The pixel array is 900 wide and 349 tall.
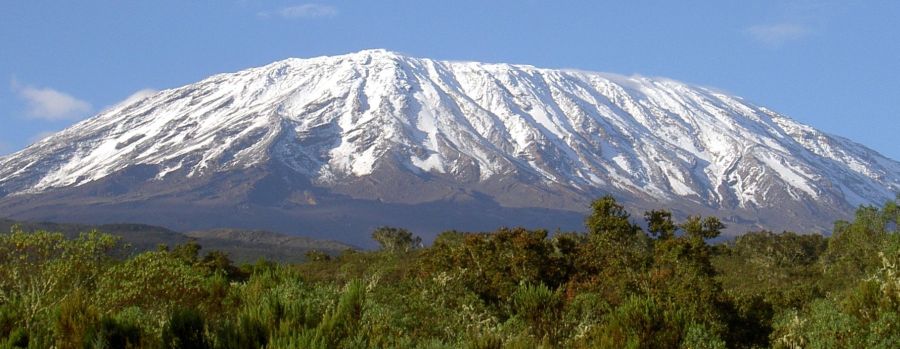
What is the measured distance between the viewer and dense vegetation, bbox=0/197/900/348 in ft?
41.0

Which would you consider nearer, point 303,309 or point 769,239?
point 303,309

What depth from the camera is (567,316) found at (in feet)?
63.5

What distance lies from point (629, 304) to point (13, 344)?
9886 millimetres

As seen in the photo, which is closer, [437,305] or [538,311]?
[538,311]

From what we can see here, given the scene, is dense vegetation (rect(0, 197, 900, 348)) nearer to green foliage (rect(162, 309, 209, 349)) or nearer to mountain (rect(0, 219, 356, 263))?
green foliage (rect(162, 309, 209, 349))

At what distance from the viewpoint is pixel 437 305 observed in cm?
2264

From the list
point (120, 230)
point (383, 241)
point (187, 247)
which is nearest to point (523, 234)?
point (187, 247)

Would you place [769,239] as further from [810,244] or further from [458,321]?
[458,321]

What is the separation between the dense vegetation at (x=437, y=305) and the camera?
12.5 m

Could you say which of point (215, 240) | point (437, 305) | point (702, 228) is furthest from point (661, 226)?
point (215, 240)

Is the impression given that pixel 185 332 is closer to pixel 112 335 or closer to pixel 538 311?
pixel 112 335

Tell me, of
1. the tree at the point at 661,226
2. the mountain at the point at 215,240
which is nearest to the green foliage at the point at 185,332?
the tree at the point at 661,226

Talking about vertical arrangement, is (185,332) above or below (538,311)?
above

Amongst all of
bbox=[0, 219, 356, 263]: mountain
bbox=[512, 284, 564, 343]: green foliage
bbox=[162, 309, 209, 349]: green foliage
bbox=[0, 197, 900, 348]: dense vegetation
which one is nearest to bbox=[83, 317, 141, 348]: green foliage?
Result: bbox=[0, 197, 900, 348]: dense vegetation
